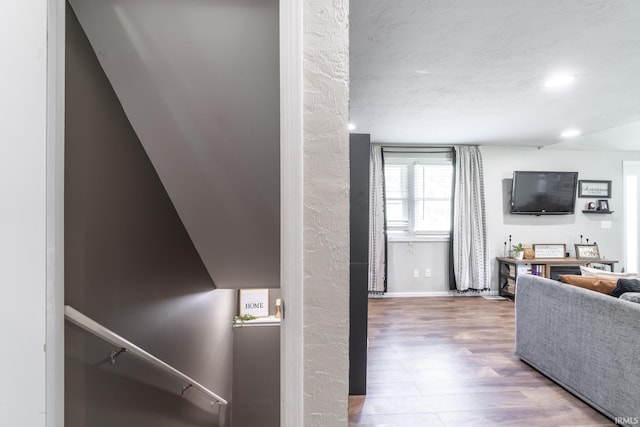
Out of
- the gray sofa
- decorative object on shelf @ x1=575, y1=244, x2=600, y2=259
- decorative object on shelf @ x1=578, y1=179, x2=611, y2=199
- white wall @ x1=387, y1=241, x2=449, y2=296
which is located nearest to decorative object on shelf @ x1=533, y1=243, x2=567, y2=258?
decorative object on shelf @ x1=575, y1=244, x2=600, y2=259

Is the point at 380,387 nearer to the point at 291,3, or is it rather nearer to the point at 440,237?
the point at 291,3

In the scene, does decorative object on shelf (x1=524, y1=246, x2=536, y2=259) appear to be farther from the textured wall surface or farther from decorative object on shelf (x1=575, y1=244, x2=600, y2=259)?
the textured wall surface

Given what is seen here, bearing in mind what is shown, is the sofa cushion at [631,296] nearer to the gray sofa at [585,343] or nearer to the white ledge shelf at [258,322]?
the gray sofa at [585,343]

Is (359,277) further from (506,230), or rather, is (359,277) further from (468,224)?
(506,230)

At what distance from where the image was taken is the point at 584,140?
4230 mm

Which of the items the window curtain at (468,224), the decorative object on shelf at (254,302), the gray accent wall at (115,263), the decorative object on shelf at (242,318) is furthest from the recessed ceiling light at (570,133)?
the gray accent wall at (115,263)

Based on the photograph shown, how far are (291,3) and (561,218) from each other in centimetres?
567

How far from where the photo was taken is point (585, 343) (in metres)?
2.04

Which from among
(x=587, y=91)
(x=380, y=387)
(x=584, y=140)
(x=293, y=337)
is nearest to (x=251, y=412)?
(x=380, y=387)

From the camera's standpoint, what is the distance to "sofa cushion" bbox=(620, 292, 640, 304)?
74.0 inches

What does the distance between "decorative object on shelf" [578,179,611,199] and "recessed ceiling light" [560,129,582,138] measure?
1279mm

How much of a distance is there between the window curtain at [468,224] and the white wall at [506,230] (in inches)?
7.3

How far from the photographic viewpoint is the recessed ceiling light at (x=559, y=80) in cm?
229

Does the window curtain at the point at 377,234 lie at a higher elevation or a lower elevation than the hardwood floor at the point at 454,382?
higher
